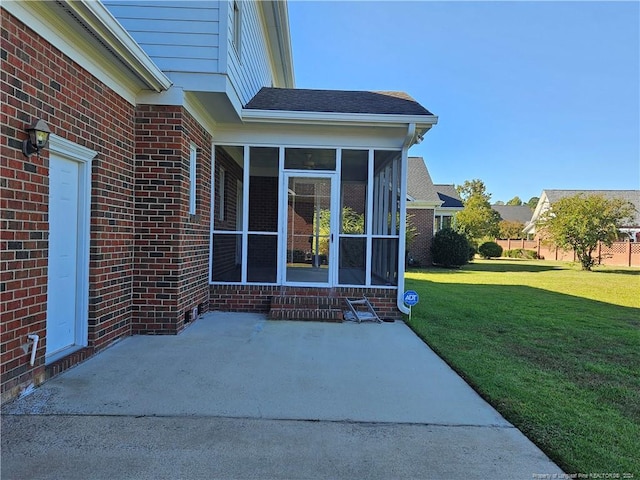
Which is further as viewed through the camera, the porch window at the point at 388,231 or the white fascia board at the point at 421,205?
the white fascia board at the point at 421,205

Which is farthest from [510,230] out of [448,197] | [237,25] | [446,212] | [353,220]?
[237,25]

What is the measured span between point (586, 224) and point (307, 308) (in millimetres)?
18923

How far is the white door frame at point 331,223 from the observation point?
23.8 feet

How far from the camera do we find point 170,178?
216 inches

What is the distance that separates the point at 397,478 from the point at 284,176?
5.70 m

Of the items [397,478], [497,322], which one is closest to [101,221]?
[397,478]

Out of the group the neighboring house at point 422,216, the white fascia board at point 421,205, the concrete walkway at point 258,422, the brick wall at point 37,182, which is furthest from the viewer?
the neighboring house at point 422,216

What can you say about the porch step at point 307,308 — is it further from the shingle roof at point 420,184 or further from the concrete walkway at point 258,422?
the shingle roof at point 420,184

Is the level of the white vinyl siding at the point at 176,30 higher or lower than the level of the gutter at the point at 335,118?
higher

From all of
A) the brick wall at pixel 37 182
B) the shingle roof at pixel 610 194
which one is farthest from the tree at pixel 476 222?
the brick wall at pixel 37 182

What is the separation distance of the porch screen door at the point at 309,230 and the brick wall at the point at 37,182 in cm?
320

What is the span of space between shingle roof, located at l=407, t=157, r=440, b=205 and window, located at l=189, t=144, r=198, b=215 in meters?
14.5

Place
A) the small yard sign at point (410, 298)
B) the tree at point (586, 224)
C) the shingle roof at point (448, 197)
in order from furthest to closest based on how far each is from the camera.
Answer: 1. the shingle roof at point (448, 197)
2. the tree at point (586, 224)
3. the small yard sign at point (410, 298)

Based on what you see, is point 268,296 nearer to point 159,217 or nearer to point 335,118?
point 159,217
